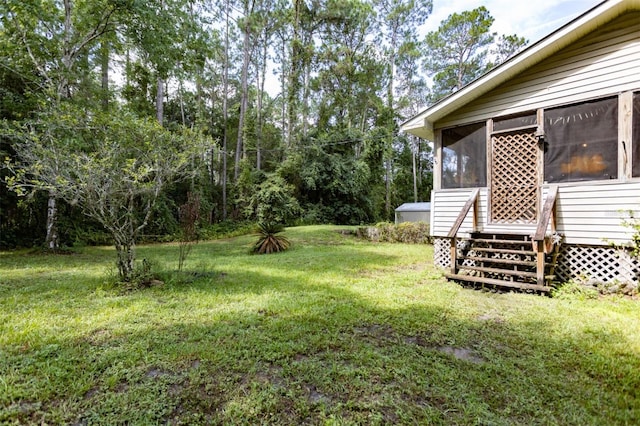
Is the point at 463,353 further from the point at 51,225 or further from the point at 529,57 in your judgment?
the point at 51,225

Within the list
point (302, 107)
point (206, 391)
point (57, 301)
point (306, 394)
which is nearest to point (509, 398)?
point (306, 394)

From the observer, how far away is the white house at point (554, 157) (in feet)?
14.8

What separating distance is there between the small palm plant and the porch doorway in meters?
5.84

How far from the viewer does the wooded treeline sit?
9039 millimetres

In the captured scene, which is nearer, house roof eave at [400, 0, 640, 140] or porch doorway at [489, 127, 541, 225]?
house roof eave at [400, 0, 640, 140]

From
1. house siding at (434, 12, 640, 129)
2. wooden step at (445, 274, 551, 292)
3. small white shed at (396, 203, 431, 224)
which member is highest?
house siding at (434, 12, 640, 129)

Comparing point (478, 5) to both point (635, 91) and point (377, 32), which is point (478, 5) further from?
point (635, 91)

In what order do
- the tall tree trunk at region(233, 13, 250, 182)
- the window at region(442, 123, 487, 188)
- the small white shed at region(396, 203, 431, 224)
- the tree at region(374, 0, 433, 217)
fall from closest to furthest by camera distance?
the window at region(442, 123, 487, 188) → the small white shed at region(396, 203, 431, 224) → the tall tree trunk at region(233, 13, 250, 182) → the tree at region(374, 0, 433, 217)

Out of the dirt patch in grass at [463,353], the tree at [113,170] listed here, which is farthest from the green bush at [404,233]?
the dirt patch in grass at [463,353]

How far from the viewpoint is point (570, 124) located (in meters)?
4.96

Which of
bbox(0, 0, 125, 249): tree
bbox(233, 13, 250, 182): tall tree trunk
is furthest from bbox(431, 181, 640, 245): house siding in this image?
bbox(233, 13, 250, 182): tall tree trunk

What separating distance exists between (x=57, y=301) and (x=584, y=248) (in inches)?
318

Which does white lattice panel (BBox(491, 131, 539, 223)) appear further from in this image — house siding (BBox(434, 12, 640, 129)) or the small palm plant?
the small palm plant

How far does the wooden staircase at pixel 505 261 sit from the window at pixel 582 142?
129 cm
